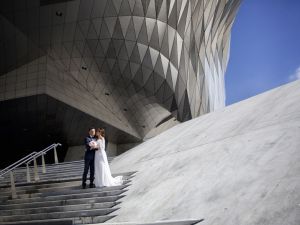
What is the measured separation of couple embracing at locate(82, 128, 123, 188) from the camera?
8977 mm

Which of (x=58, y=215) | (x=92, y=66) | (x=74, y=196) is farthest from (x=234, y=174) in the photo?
(x=92, y=66)

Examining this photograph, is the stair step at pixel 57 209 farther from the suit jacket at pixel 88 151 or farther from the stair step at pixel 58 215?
the suit jacket at pixel 88 151

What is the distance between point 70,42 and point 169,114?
12195 millimetres

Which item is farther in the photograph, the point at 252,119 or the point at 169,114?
the point at 169,114

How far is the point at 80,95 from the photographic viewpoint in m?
24.6

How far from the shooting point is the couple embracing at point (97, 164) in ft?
29.5

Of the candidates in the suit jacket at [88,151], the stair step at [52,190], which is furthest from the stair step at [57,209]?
the suit jacket at [88,151]

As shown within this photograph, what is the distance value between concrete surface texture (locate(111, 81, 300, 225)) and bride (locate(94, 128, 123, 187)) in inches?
24.1

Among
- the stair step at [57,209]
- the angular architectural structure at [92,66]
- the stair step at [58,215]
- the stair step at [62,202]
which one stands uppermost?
the angular architectural structure at [92,66]

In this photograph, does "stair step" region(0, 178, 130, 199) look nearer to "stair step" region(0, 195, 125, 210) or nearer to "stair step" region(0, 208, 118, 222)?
"stair step" region(0, 195, 125, 210)

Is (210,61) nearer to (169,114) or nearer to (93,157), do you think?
(169,114)

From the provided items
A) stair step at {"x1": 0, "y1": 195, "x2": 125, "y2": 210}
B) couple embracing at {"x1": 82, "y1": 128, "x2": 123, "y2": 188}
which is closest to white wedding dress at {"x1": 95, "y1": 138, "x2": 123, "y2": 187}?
couple embracing at {"x1": 82, "y1": 128, "x2": 123, "y2": 188}

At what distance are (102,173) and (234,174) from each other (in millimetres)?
4243

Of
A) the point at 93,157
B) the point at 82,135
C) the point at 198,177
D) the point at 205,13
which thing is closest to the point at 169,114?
the point at 82,135
